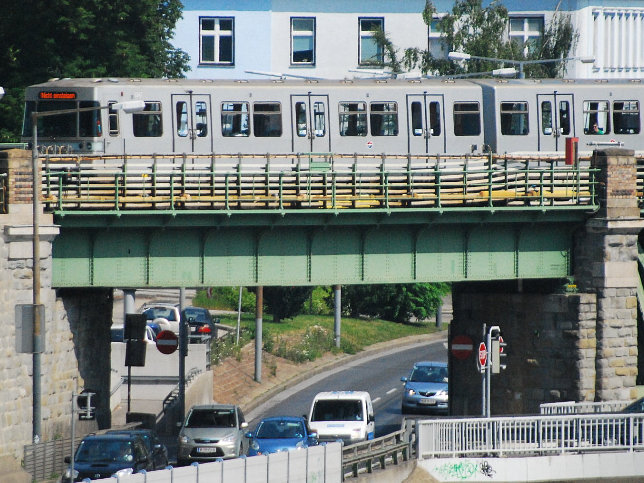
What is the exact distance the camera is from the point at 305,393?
53625mm

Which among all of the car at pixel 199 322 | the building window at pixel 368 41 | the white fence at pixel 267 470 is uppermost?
the building window at pixel 368 41

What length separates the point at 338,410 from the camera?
1469 inches

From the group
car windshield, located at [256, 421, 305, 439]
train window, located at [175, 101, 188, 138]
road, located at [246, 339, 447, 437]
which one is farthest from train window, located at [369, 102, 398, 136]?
car windshield, located at [256, 421, 305, 439]

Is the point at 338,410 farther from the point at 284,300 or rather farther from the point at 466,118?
the point at 284,300

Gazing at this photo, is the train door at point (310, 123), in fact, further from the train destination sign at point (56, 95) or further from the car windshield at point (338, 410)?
the car windshield at point (338, 410)

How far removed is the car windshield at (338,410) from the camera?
3716cm

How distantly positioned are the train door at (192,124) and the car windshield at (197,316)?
666 inches

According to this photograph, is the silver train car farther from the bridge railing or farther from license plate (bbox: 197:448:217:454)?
license plate (bbox: 197:448:217:454)

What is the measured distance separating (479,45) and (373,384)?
56.3ft

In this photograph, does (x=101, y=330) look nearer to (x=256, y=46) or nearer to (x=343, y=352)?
(x=343, y=352)

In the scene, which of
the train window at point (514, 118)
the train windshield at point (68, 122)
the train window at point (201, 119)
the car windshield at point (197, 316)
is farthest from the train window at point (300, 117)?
the car windshield at point (197, 316)

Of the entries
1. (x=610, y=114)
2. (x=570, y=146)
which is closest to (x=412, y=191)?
(x=570, y=146)

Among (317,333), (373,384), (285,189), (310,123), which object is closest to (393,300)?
(317,333)

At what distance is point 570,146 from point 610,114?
460 centimetres
